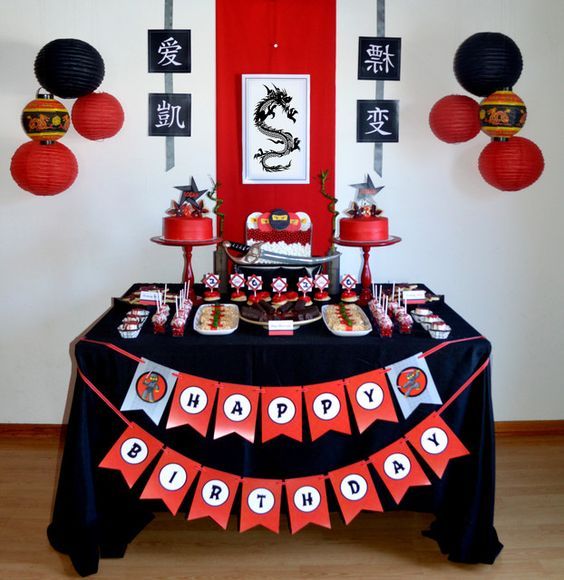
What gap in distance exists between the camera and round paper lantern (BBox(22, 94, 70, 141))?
2.60 m

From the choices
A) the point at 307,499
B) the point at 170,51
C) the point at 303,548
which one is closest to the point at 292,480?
the point at 307,499

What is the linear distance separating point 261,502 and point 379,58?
1.98m

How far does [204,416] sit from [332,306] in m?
0.67

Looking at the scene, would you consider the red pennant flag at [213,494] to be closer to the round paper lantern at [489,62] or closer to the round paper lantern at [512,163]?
the round paper lantern at [512,163]

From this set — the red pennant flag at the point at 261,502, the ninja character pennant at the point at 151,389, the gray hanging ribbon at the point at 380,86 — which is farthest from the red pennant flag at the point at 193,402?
the gray hanging ribbon at the point at 380,86

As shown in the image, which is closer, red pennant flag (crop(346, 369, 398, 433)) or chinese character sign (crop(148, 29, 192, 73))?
red pennant flag (crop(346, 369, 398, 433))

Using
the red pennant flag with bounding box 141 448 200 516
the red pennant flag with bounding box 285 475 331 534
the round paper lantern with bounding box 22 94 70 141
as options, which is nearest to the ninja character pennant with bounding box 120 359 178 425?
the red pennant flag with bounding box 141 448 200 516

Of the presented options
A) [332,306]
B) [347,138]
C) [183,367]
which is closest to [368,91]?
[347,138]

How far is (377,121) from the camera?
2.93m

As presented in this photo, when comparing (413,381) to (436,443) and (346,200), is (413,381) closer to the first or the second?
(436,443)

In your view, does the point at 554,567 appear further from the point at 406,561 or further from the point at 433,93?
the point at 433,93

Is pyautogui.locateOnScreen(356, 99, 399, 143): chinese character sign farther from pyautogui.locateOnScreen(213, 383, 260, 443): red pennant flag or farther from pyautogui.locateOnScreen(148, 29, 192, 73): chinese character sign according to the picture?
pyautogui.locateOnScreen(213, 383, 260, 443): red pennant flag

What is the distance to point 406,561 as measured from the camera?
2229 millimetres

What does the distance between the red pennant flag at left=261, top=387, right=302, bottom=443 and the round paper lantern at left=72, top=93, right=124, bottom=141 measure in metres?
1.39
